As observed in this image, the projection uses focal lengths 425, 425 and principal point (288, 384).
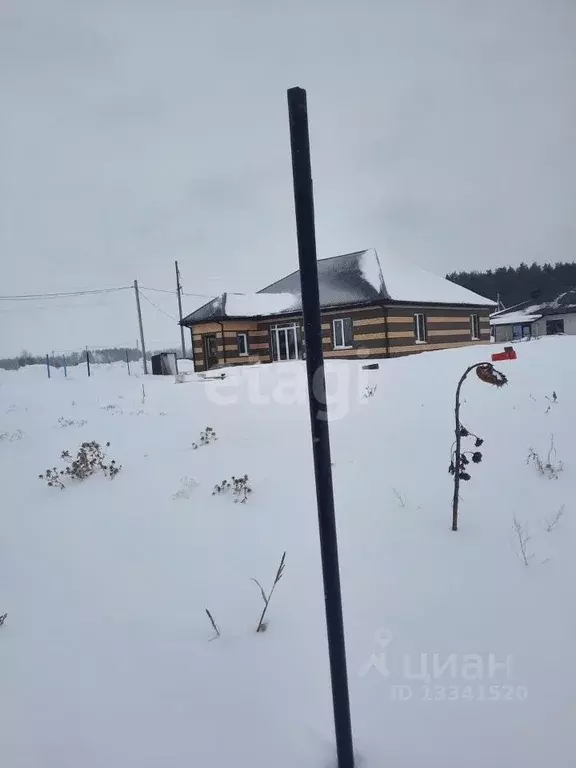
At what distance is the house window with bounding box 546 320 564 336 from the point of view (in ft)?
113

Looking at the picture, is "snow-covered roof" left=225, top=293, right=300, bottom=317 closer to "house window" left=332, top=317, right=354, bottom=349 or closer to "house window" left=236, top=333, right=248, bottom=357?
"house window" left=236, top=333, right=248, bottom=357

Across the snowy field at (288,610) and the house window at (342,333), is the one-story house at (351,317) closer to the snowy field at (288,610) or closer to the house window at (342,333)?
the house window at (342,333)

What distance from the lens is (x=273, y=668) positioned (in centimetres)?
232

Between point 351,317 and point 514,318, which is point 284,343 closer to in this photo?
point 351,317

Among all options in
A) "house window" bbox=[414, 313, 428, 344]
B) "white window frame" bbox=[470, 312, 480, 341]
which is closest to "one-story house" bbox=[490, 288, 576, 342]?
"white window frame" bbox=[470, 312, 480, 341]

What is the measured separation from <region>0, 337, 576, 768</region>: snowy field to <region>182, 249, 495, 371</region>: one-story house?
10534 mm

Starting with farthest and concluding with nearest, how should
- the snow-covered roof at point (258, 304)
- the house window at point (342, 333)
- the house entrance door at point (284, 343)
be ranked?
the house entrance door at point (284, 343)
the snow-covered roof at point (258, 304)
the house window at point (342, 333)

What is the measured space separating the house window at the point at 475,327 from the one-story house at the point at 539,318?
1452 centimetres

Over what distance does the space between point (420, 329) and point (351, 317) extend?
3.08 meters

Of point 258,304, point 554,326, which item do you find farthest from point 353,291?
point 554,326

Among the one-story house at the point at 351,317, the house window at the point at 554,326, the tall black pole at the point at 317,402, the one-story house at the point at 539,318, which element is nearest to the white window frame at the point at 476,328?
the one-story house at the point at 351,317

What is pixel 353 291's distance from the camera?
16.4 m

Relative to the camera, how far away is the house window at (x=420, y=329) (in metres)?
17.3

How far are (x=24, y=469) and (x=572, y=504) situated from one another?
6.62 m
